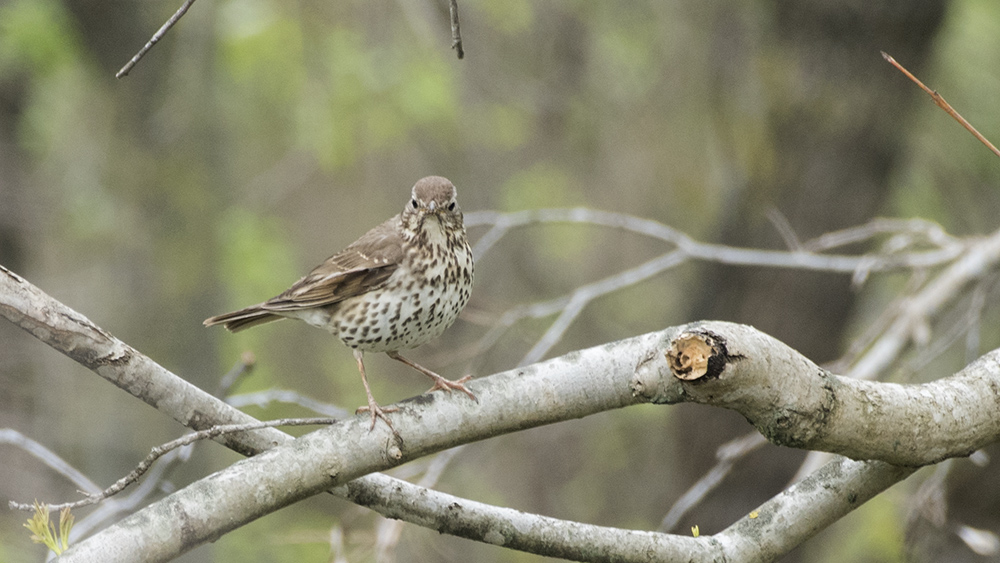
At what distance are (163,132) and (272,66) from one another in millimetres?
3232

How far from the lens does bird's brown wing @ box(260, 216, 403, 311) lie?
3.65m

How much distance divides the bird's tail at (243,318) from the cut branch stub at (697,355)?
1.94m

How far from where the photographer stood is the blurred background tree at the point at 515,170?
6410 mm

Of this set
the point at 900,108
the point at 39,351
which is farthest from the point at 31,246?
the point at 900,108

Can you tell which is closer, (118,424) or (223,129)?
(118,424)

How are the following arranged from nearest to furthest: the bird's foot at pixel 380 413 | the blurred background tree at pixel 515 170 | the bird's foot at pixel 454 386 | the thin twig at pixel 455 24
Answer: the thin twig at pixel 455 24 < the bird's foot at pixel 380 413 < the bird's foot at pixel 454 386 < the blurred background tree at pixel 515 170

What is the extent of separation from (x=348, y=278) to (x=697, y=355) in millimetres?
1850

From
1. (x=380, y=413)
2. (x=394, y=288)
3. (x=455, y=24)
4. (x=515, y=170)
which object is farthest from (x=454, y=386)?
(x=515, y=170)

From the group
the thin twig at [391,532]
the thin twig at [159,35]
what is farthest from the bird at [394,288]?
the thin twig at [159,35]

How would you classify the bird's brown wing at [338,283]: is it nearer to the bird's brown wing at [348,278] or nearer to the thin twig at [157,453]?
the bird's brown wing at [348,278]

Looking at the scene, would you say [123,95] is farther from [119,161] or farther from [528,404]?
[528,404]

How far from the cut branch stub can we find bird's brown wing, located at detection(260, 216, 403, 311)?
1.67m

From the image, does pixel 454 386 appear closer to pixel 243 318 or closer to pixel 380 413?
pixel 380 413

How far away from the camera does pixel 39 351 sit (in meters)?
6.97
